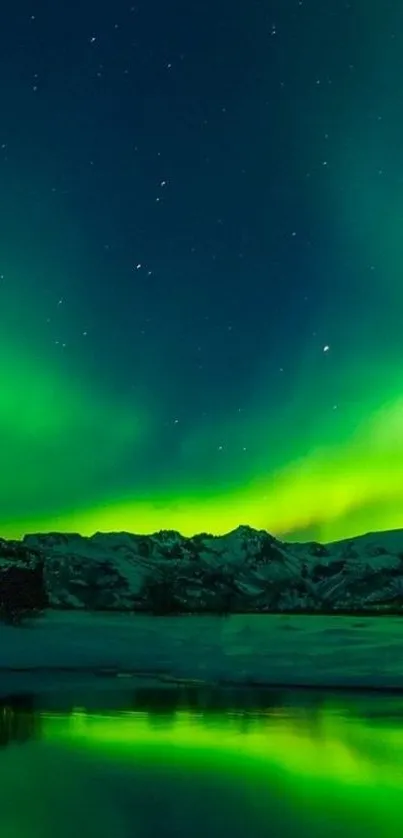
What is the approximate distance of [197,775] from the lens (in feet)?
51.2

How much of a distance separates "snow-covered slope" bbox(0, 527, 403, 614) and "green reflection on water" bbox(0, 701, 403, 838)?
39.2 metres

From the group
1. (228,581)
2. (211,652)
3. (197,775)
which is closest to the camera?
(197,775)

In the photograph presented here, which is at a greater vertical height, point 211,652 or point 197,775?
point 211,652

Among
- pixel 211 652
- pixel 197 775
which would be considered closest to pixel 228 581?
pixel 211 652

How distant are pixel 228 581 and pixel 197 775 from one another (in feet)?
251

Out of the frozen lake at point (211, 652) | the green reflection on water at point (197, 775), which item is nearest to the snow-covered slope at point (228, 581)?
the frozen lake at point (211, 652)

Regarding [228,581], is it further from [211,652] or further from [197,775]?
[197,775]

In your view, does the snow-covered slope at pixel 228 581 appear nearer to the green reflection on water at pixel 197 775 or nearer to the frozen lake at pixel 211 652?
the frozen lake at pixel 211 652

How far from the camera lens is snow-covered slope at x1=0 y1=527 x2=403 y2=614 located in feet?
234

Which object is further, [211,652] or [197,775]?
[211,652]

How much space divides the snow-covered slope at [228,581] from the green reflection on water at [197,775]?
39207 millimetres

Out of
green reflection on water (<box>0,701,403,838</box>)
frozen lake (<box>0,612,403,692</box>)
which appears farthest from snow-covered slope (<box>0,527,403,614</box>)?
green reflection on water (<box>0,701,403,838</box>)

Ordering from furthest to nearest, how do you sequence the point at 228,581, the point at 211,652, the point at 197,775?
the point at 228,581 → the point at 211,652 → the point at 197,775

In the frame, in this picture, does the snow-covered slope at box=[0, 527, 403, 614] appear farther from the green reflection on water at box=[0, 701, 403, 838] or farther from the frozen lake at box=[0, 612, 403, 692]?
the green reflection on water at box=[0, 701, 403, 838]
